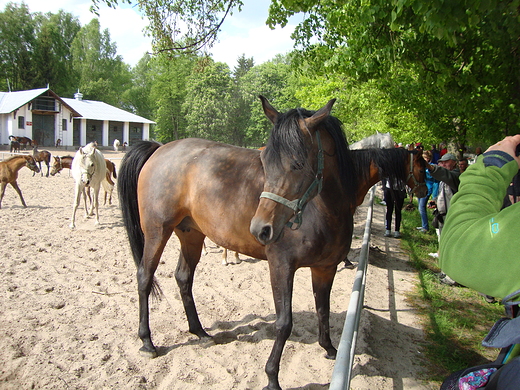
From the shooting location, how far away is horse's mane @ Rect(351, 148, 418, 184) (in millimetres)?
4434

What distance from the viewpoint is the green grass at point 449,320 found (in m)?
3.65

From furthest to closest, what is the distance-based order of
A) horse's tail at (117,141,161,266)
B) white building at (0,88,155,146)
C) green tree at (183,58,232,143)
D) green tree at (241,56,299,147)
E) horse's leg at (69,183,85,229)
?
1. green tree at (241,56,299,147)
2. green tree at (183,58,232,143)
3. white building at (0,88,155,146)
4. horse's leg at (69,183,85,229)
5. horse's tail at (117,141,161,266)

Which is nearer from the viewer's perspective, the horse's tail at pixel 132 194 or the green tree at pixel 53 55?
the horse's tail at pixel 132 194

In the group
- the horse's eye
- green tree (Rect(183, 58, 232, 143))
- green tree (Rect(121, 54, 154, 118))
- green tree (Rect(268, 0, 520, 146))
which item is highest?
green tree (Rect(121, 54, 154, 118))

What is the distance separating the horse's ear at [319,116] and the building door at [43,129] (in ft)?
Answer: 164

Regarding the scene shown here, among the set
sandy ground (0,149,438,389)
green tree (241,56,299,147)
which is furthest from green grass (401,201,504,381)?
green tree (241,56,299,147)

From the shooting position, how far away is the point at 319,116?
2631mm

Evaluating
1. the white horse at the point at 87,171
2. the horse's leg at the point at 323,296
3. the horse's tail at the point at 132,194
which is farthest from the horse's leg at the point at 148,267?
the white horse at the point at 87,171

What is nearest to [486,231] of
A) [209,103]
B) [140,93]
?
[209,103]

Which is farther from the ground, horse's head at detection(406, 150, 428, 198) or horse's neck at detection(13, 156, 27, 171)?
horse's head at detection(406, 150, 428, 198)

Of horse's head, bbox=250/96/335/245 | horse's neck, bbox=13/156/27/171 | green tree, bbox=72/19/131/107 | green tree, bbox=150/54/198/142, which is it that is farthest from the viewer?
green tree, bbox=72/19/131/107

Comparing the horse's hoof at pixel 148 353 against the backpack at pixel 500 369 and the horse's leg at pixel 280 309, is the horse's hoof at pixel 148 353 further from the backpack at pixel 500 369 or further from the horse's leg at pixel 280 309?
the backpack at pixel 500 369

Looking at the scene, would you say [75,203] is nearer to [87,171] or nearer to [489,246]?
[87,171]

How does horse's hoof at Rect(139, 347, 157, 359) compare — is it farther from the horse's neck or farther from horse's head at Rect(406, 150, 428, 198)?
the horse's neck
